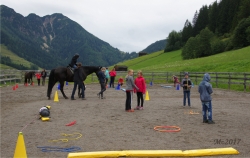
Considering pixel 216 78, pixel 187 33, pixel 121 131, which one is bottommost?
pixel 121 131

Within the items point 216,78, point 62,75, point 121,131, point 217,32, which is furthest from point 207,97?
point 217,32

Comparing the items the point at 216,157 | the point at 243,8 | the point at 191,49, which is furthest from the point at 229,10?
the point at 216,157

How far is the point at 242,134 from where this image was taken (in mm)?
7277

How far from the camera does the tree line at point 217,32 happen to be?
58281 mm

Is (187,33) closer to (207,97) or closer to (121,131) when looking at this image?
(207,97)

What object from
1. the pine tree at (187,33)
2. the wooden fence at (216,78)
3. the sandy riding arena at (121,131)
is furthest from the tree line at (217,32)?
the sandy riding arena at (121,131)

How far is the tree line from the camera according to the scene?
Result: 58.3 meters

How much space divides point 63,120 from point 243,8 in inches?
2870

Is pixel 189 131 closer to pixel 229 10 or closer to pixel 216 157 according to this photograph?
pixel 216 157

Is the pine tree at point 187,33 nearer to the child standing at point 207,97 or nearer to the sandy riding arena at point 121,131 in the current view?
the sandy riding arena at point 121,131

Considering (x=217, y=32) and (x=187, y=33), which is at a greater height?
(x=187, y=33)

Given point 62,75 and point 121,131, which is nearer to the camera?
point 121,131

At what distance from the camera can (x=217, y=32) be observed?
82.9 meters

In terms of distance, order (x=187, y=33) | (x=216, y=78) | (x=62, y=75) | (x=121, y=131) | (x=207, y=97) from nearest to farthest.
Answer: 1. (x=121, y=131)
2. (x=207, y=97)
3. (x=62, y=75)
4. (x=216, y=78)
5. (x=187, y=33)
